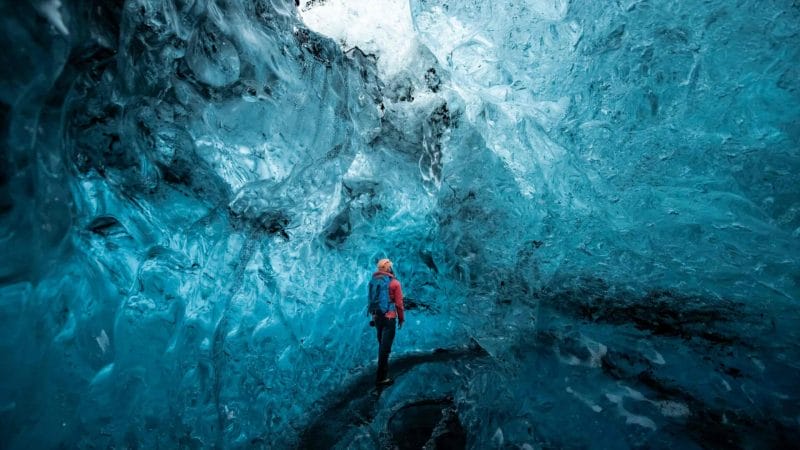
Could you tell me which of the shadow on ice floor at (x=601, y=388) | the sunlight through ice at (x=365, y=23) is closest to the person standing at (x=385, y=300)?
the shadow on ice floor at (x=601, y=388)

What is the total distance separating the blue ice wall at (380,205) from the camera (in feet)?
9.38

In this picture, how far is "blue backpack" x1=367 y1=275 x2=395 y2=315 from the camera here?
3.85m

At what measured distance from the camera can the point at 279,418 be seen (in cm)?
392

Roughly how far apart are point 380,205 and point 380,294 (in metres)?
1.76

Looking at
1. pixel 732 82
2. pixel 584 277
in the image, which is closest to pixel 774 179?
pixel 732 82

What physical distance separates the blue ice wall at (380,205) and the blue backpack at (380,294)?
3.21ft

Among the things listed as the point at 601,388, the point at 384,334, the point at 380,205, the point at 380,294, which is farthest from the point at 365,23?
the point at 601,388

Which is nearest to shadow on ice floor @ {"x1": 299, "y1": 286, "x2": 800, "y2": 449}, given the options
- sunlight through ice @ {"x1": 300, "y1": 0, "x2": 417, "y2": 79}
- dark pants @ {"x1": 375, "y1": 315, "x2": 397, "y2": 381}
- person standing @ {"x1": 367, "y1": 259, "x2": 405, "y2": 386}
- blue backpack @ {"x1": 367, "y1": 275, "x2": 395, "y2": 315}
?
dark pants @ {"x1": 375, "y1": 315, "x2": 397, "y2": 381}

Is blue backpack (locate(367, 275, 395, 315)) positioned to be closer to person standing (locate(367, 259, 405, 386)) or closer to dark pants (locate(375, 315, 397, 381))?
person standing (locate(367, 259, 405, 386))

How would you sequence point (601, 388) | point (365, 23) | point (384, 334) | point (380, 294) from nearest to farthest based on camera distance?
point (601, 388), point (380, 294), point (384, 334), point (365, 23)

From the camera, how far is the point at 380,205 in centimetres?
535

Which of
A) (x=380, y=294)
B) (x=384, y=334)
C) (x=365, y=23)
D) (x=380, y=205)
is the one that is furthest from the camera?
(x=380, y=205)

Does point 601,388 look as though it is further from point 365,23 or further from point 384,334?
point 365,23

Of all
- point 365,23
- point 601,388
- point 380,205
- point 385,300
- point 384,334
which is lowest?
point 384,334
